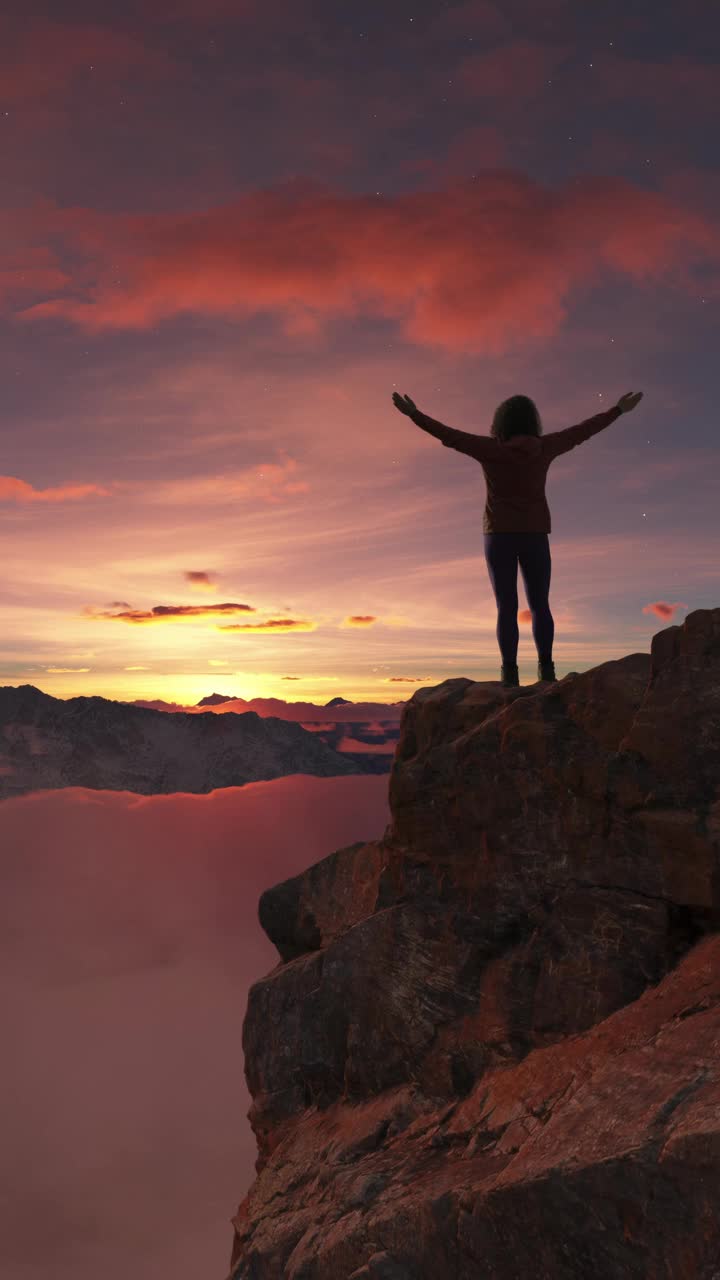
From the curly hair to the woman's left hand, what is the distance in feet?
3.94

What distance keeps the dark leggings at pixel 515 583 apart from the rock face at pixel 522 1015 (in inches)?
33.8

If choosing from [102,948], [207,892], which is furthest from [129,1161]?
[207,892]

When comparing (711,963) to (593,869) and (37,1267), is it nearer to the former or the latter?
(593,869)

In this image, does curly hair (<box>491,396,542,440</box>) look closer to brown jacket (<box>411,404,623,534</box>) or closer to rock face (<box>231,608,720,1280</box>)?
brown jacket (<box>411,404,623,534</box>)

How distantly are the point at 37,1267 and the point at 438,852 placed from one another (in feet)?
129

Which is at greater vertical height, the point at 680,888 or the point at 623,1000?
the point at 680,888

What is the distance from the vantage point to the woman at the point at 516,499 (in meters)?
9.51

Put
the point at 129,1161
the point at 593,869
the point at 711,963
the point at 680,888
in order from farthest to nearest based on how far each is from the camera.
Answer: the point at 129,1161 → the point at 593,869 → the point at 680,888 → the point at 711,963

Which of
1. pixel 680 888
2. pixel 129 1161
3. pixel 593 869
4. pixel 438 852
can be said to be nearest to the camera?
pixel 680 888

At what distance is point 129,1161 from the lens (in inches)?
1666

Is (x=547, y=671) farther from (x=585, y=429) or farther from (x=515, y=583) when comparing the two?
(x=585, y=429)

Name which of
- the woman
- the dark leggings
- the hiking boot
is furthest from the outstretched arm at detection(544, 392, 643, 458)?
the hiking boot

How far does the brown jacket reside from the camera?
31.1 feet

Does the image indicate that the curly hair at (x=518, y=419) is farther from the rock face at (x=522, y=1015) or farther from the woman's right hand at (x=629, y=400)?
the rock face at (x=522, y=1015)
